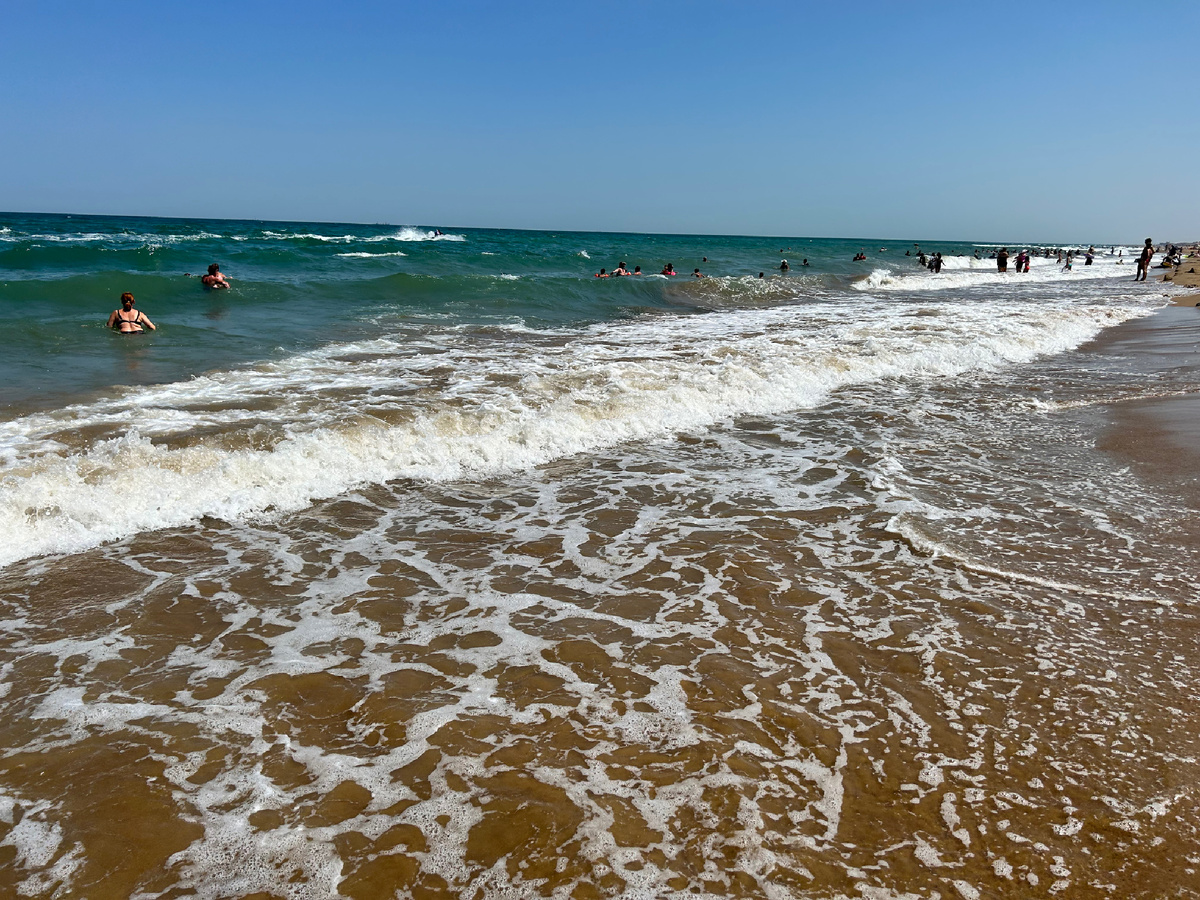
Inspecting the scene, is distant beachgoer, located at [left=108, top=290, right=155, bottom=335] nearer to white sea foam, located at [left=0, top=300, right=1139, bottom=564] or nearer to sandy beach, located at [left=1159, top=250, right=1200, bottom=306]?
white sea foam, located at [left=0, top=300, right=1139, bottom=564]

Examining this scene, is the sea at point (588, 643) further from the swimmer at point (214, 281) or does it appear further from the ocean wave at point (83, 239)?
the ocean wave at point (83, 239)

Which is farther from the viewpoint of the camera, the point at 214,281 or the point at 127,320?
the point at 214,281

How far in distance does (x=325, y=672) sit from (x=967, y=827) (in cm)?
291

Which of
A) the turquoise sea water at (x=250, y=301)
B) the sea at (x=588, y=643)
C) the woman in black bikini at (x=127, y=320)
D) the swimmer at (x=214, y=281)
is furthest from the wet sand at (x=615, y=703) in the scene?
the swimmer at (x=214, y=281)

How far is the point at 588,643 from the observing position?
12.8 ft

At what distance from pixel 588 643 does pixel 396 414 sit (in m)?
4.84

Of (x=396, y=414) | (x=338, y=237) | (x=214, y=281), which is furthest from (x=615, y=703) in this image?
(x=338, y=237)

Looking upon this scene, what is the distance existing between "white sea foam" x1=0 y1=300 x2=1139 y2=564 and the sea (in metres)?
0.05

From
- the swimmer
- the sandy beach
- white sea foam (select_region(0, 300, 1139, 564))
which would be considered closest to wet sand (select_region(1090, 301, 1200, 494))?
white sea foam (select_region(0, 300, 1139, 564))

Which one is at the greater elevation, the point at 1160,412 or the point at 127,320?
the point at 127,320

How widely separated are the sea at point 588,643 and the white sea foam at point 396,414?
2.2 inches

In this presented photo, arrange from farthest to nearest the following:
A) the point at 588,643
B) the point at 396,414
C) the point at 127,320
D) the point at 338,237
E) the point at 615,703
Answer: the point at 338,237, the point at 127,320, the point at 396,414, the point at 588,643, the point at 615,703

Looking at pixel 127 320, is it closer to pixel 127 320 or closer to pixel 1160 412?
pixel 127 320

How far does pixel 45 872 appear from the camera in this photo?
7.98 feet
